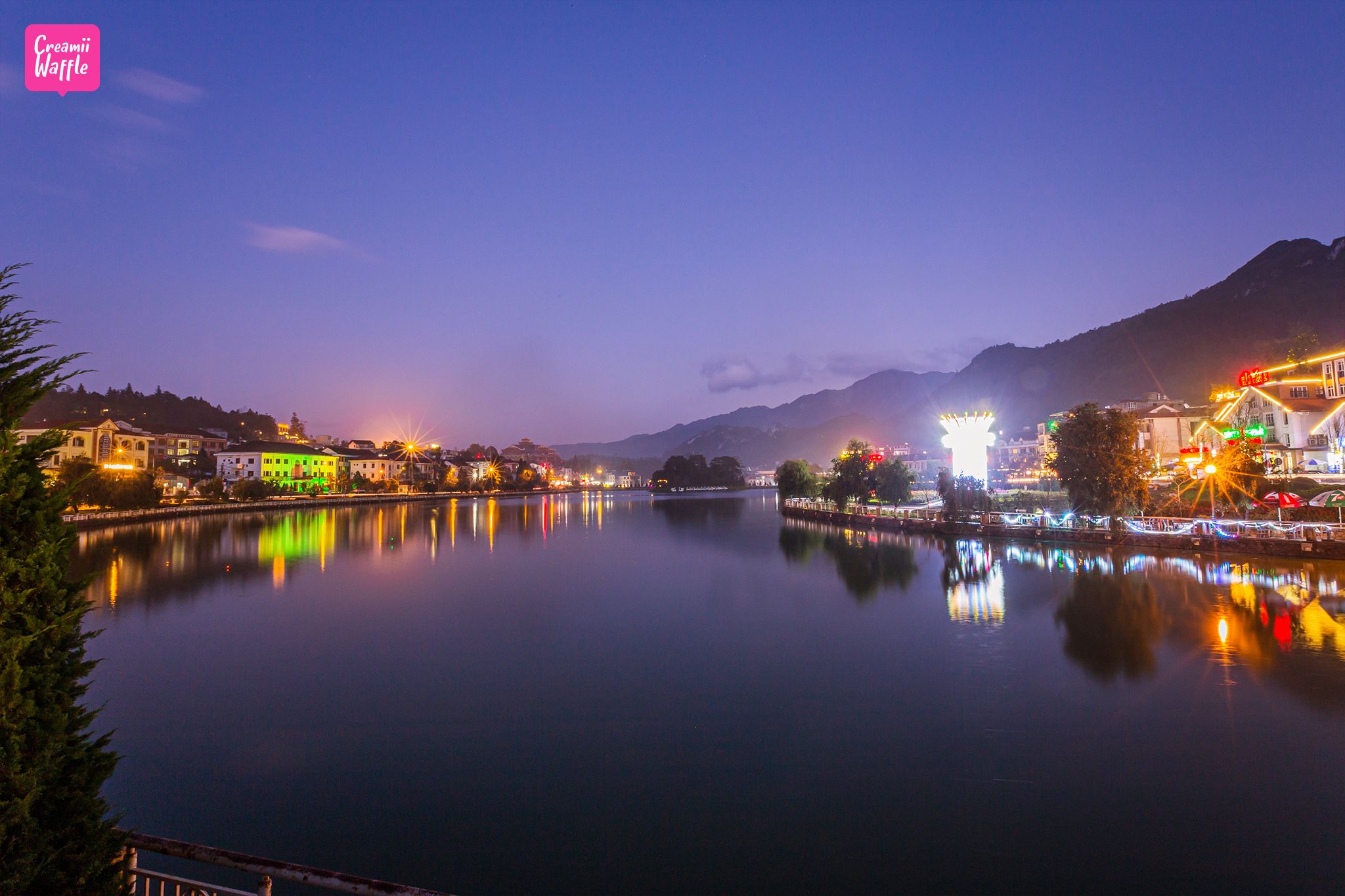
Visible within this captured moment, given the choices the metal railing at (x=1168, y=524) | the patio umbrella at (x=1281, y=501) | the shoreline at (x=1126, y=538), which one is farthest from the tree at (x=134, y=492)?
the patio umbrella at (x=1281, y=501)

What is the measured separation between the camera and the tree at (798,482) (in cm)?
7181

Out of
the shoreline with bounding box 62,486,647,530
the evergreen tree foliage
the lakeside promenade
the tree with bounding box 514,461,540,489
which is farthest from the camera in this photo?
the tree with bounding box 514,461,540,489

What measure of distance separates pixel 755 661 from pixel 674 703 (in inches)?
128

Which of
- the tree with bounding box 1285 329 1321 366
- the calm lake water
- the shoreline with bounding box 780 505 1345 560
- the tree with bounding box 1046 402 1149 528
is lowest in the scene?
the calm lake water

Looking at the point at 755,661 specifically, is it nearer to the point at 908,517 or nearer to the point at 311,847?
the point at 311,847

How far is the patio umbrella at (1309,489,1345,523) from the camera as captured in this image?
2591cm

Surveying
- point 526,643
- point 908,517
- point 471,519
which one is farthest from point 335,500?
point 526,643

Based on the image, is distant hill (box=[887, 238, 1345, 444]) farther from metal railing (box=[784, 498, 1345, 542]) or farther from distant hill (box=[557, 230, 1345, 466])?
metal railing (box=[784, 498, 1345, 542])

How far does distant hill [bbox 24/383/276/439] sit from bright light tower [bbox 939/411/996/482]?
4229 inches

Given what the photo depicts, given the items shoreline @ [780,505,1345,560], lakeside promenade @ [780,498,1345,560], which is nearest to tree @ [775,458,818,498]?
shoreline @ [780,505,1345,560]

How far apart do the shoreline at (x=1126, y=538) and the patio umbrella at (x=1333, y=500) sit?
4.73 meters

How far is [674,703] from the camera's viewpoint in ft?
38.1

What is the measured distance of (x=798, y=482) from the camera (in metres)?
72.4

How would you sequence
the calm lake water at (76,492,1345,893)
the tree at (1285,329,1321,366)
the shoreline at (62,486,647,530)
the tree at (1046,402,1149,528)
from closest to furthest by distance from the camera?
the calm lake water at (76,492,1345,893) < the tree at (1046,402,1149,528) < the shoreline at (62,486,647,530) < the tree at (1285,329,1321,366)
